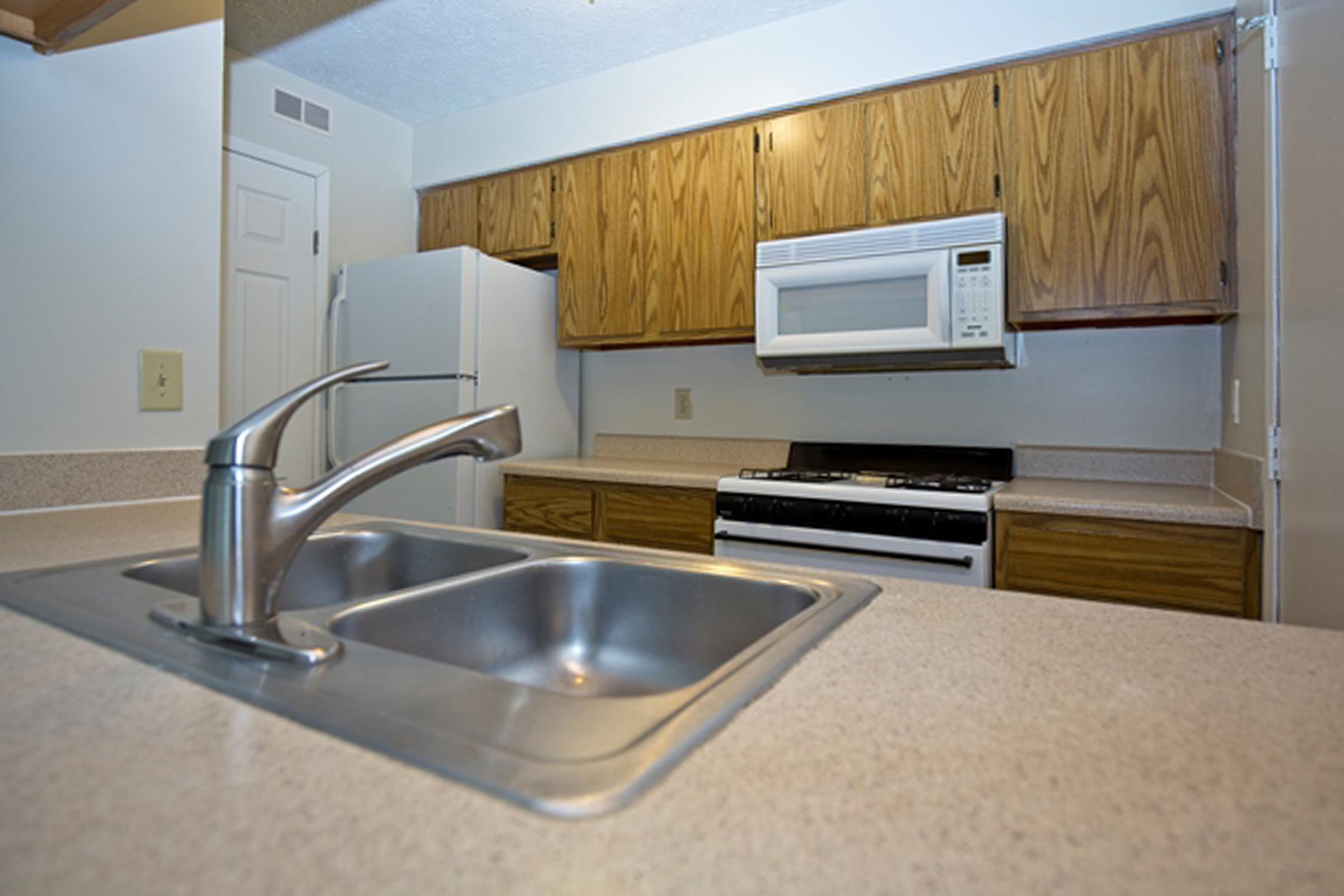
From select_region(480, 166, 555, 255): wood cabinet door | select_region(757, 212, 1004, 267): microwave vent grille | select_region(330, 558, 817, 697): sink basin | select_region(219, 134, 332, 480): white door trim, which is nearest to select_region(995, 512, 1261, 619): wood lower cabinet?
select_region(757, 212, 1004, 267): microwave vent grille

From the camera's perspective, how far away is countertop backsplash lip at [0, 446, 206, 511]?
1267mm

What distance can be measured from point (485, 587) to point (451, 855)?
0.56m

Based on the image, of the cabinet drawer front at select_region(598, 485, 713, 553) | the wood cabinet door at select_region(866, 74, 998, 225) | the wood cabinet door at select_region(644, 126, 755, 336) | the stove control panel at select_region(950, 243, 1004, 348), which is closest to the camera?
the stove control panel at select_region(950, 243, 1004, 348)

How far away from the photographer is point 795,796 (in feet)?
1.15

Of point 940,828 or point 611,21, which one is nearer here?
point 940,828

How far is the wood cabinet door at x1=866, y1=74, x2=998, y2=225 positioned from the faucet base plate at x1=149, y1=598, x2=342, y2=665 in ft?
7.19

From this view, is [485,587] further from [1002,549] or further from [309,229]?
[309,229]

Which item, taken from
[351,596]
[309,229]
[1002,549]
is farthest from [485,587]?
[309,229]

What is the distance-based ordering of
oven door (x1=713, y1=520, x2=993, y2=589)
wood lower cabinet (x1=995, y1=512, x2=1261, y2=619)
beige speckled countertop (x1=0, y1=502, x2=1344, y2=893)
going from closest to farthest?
beige speckled countertop (x1=0, y1=502, x2=1344, y2=893) → wood lower cabinet (x1=995, y1=512, x2=1261, y2=619) → oven door (x1=713, y1=520, x2=993, y2=589)

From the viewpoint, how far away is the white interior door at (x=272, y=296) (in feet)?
9.20

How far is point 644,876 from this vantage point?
11.3 inches

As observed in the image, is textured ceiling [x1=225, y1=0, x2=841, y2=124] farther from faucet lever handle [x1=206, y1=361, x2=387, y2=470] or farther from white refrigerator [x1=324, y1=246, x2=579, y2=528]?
faucet lever handle [x1=206, y1=361, x2=387, y2=470]

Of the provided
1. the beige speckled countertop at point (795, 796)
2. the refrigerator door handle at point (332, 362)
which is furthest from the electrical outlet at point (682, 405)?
the beige speckled countertop at point (795, 796)

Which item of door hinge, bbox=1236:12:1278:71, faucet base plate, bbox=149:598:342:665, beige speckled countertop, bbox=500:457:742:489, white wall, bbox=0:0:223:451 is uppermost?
door hinge, bbox=1236:12:1278:71
